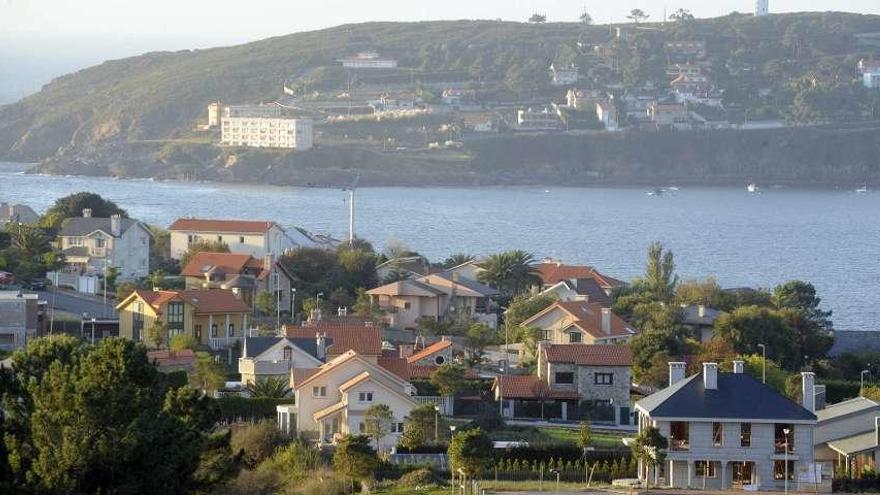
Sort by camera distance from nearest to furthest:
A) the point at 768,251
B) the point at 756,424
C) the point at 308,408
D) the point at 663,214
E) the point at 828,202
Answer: the point at 756,424 < the point at 308,408 < the point at 768,251 < the point at 663,214 < the point at 828,202

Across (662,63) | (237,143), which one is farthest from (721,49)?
(237,143)

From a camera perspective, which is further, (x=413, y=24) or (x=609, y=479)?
(x=413, y=24)

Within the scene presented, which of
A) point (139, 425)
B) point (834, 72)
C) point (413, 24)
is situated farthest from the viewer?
point (413, 24)

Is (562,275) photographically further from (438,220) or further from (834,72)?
(834,72)

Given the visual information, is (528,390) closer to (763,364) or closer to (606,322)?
(763,364)

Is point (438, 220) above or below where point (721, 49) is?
below

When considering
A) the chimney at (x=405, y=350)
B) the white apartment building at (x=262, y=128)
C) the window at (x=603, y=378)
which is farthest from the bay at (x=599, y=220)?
the window at (x=603, y=378)

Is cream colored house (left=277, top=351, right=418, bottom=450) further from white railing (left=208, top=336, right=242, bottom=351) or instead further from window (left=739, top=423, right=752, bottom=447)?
white railing (left=208, top=336, right=242, bottom=351)

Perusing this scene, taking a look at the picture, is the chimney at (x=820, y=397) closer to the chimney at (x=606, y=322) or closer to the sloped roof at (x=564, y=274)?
the chimney at (x=606, y=322)
